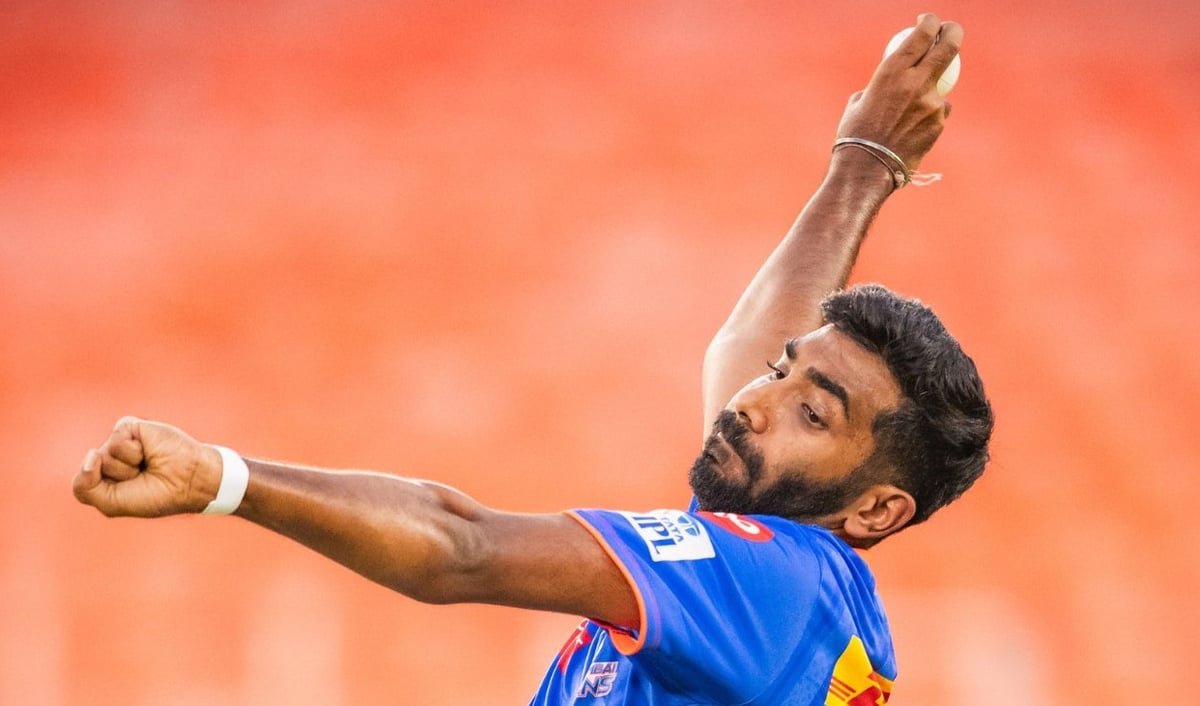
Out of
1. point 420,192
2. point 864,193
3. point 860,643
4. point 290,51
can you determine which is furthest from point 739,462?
point 290,51

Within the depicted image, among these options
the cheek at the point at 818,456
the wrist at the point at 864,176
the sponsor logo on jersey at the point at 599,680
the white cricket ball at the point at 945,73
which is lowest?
the sponsor logo on jersey at the point at 599,680

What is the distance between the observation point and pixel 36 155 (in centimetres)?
521

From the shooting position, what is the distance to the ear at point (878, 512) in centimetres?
186

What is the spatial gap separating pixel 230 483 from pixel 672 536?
50 centimetres

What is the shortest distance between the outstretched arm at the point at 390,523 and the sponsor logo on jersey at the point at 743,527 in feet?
0.60

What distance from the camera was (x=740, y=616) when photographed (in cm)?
152

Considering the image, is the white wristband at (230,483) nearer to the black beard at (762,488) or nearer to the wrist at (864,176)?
the black beard at (762,488)

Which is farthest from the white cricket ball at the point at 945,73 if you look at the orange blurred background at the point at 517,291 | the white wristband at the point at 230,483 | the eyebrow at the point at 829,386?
the orange blurred background at the point at 517,291

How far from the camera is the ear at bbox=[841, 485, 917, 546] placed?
73.3 inches

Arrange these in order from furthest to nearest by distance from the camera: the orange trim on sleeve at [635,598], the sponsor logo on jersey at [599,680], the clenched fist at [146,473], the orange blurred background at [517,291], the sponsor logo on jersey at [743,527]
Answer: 1. the orange blurred background at [517,291]
2. the sponsor logo on jersey at [599,680]
3. the sponsor logo on jersey at [743,527]
4. the orange trim on sleeve at [635,598]
5. the clenched fist at [146,473]

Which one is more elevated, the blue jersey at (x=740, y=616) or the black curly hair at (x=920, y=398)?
A: the black curly hair at (x=920, y=398)

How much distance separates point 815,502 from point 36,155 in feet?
14.1

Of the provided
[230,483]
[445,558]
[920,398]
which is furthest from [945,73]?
[230,483]

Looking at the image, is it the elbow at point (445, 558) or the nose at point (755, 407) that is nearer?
the elbow at point (445, 558)
